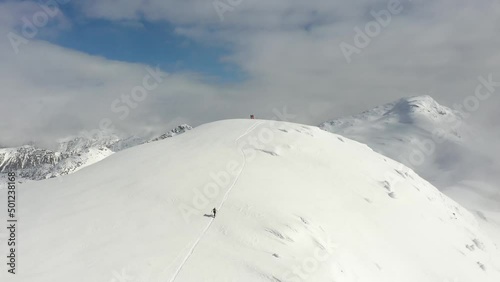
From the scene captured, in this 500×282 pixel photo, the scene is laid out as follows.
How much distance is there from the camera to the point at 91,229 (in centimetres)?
2808

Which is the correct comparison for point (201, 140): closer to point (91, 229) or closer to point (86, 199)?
point (86, 199)

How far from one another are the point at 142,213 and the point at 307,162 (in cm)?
2387

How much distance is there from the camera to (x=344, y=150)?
5484cm

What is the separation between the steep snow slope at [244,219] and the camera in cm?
2472

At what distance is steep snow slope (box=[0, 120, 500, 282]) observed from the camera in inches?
973

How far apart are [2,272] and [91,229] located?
647cm

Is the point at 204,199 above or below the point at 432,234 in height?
below

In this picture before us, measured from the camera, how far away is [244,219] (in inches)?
1206

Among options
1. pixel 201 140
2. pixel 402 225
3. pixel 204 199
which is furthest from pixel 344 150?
pixel 204 199

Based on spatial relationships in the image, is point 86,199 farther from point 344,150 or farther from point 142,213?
point 344,150

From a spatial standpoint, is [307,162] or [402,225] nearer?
[402,225]

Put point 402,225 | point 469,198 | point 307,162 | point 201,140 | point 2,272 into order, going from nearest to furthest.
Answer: point 2,272, point 402,225, point 307,162, point 201,140, point 469,198

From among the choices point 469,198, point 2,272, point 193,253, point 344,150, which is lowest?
point 2,272

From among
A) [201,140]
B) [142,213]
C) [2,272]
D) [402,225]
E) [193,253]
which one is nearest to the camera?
[2,272]
